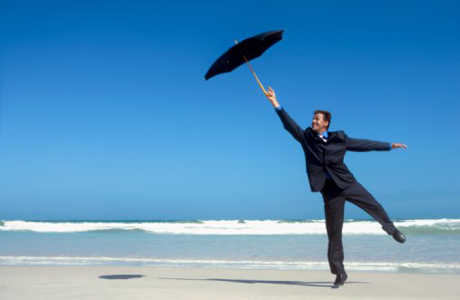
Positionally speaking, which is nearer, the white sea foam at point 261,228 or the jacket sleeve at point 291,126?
the jacket sleeve at point 291,126

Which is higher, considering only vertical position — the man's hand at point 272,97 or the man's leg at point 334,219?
the man's hand at point 272,97

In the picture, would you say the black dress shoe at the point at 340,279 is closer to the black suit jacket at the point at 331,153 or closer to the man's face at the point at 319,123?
the black suit jacket at the point at 331,153

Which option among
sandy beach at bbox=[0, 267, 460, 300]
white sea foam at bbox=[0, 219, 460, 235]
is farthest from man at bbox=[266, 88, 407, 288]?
white sea foam at bbox=[0, 219, 460, 235]

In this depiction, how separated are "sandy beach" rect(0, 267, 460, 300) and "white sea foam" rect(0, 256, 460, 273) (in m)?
0.96

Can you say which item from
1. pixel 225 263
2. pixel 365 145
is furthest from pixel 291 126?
pixel 225 263

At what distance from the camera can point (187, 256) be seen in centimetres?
1076

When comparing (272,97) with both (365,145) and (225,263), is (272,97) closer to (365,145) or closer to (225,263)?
(365,145)

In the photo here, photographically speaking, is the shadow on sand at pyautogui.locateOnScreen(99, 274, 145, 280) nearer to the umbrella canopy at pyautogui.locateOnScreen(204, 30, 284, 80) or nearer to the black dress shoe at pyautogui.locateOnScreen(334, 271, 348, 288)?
the black dress shoe at pyautogui.locateOnScreen(334, 271, 348, 288)

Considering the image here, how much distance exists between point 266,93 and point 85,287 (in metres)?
3.21

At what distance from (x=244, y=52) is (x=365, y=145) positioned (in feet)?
6.28

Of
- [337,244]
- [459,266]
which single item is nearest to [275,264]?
[459,266]

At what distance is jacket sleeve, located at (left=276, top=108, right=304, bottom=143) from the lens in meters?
5.60

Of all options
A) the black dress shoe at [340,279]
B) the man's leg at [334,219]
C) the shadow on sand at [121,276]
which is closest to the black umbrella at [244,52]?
the man's leg at [334,219]

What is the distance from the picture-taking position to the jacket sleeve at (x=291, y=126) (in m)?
5.60
